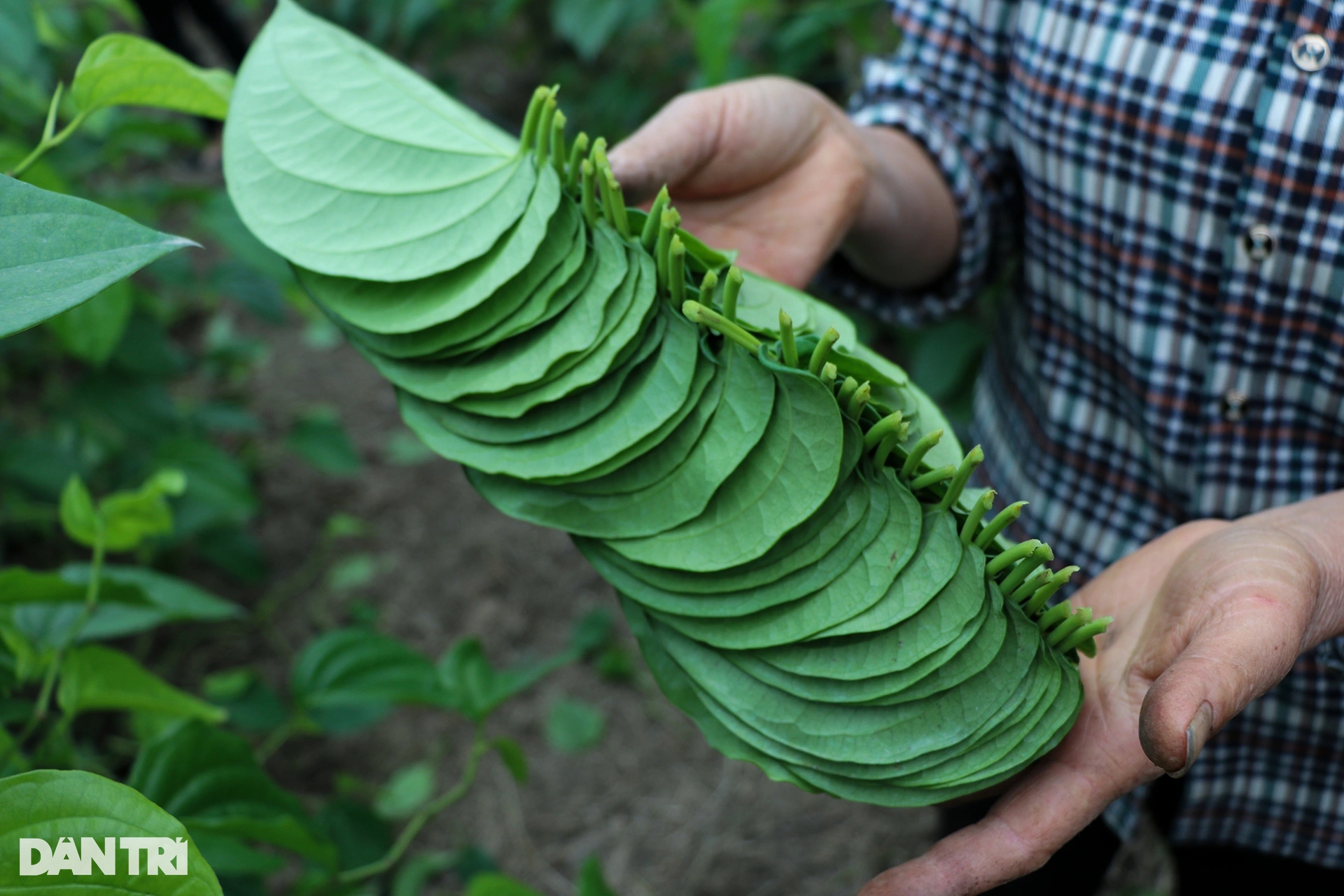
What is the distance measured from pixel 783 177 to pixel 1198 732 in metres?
0.49

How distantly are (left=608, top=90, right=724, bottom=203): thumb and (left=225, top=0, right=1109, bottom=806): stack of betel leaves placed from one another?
0.09m

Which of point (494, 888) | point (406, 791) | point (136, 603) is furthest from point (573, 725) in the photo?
point (136, 603)

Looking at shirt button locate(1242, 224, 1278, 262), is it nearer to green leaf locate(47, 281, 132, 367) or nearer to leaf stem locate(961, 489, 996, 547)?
leaf stem locate(961, 489, 996, 547)

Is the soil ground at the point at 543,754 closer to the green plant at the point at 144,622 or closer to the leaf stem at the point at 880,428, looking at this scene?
the green plant at the point at 144,622

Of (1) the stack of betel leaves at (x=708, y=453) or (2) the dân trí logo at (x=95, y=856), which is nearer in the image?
Answer: (2) the dân trí logo at (x=95, y=856)

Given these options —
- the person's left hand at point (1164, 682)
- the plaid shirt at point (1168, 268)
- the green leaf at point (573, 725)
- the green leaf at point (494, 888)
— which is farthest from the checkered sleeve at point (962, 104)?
the green leaf at point (573, 725)

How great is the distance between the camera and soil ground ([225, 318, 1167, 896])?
1.08 m

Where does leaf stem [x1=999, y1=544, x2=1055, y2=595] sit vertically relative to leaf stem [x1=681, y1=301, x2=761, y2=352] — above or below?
below

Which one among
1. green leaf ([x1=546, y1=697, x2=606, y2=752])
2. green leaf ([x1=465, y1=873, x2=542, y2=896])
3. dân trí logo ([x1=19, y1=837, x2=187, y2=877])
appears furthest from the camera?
green leaf ([x1=546, y1=697, x2=606, y2=752])

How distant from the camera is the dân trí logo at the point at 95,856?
33cm

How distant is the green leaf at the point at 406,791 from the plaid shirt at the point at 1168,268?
722 millimetres

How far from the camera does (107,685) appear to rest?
565 millimetres

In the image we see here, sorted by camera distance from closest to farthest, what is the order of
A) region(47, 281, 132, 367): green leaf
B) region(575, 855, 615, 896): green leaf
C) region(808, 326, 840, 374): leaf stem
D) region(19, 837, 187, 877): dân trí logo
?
region(19, 837, 187, 877): dân trí logo < region(808, 326, 840, 374): leaf stem < region(575, 855, 615, 896): green leaf < region(47, 281, 132, 367): green leaf

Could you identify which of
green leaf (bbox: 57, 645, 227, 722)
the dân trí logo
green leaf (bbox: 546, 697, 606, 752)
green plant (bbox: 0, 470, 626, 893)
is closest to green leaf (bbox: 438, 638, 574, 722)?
green plant (bbox: 0, 470, 626, 893)
